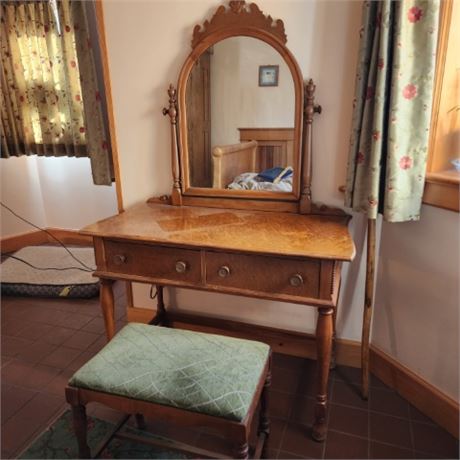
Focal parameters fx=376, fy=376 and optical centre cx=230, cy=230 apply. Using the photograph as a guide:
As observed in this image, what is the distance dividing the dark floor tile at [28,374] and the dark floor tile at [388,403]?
4.96 feet

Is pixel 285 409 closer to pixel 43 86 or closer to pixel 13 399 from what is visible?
pixel 13 399

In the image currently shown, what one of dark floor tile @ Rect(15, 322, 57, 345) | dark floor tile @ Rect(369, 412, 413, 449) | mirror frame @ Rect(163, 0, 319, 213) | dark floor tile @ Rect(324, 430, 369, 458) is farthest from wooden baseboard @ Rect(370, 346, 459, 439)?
dark floor tile @ Rect(15, 322, 57, 345)

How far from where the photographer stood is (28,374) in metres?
1.86

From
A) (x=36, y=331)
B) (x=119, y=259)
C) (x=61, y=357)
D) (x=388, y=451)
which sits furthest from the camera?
(x=36, y=331)

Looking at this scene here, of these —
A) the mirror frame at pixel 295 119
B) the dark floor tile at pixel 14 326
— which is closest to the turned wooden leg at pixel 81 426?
the mirror frame at pixel 295 119

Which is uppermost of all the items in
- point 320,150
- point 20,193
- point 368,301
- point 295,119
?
point 295,119

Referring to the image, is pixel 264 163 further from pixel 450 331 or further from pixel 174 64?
pixel 450 331

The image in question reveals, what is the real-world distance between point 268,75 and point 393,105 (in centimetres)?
57

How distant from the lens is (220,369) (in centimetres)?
111

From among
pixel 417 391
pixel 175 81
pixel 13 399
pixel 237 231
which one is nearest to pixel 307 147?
pixel 237 231

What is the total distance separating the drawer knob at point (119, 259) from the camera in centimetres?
152

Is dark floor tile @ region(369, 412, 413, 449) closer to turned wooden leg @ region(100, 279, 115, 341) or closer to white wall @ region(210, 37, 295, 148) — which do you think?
turned wooden leg @ region(100, 279, 115, 341)

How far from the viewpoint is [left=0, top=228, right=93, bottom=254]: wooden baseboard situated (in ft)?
11.7

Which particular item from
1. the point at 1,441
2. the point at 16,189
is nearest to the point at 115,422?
the point at 1,441
